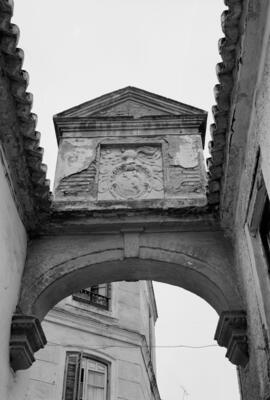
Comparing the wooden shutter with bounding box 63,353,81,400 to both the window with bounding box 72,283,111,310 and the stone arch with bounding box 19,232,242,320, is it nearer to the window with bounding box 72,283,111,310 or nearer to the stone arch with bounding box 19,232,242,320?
the window with bounding box 72,283,111,310

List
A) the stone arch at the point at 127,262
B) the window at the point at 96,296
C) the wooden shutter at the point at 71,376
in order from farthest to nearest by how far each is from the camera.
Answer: the window at the point at 96,296 < the wooden shutter at the point at 71,376 < the stone arch at the point at 127,262

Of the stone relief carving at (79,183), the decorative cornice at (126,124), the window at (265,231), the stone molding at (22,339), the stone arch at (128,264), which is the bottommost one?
the stone molding at (22,339)

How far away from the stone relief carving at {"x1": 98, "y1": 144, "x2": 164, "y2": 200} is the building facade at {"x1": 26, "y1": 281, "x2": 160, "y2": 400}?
5316 millimetres

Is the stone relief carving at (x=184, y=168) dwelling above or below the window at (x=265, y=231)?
above

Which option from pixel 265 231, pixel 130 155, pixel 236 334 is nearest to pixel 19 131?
pixel 130 155

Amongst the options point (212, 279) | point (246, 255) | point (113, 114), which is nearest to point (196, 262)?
point (212, 279)

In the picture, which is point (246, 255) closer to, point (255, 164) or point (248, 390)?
point (255, 164)

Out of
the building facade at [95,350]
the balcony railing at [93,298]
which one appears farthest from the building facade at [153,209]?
the balcony railing at [93,298]

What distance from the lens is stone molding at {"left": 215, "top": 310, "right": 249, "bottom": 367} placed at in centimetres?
548

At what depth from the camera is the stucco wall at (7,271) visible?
5.24m

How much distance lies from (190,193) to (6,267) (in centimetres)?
284

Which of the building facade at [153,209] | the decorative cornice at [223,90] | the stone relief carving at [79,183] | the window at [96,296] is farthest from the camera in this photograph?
the window at [96,296]

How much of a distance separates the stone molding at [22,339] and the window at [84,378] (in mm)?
5540

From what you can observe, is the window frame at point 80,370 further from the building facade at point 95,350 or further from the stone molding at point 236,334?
the stone molding at point 236,334
